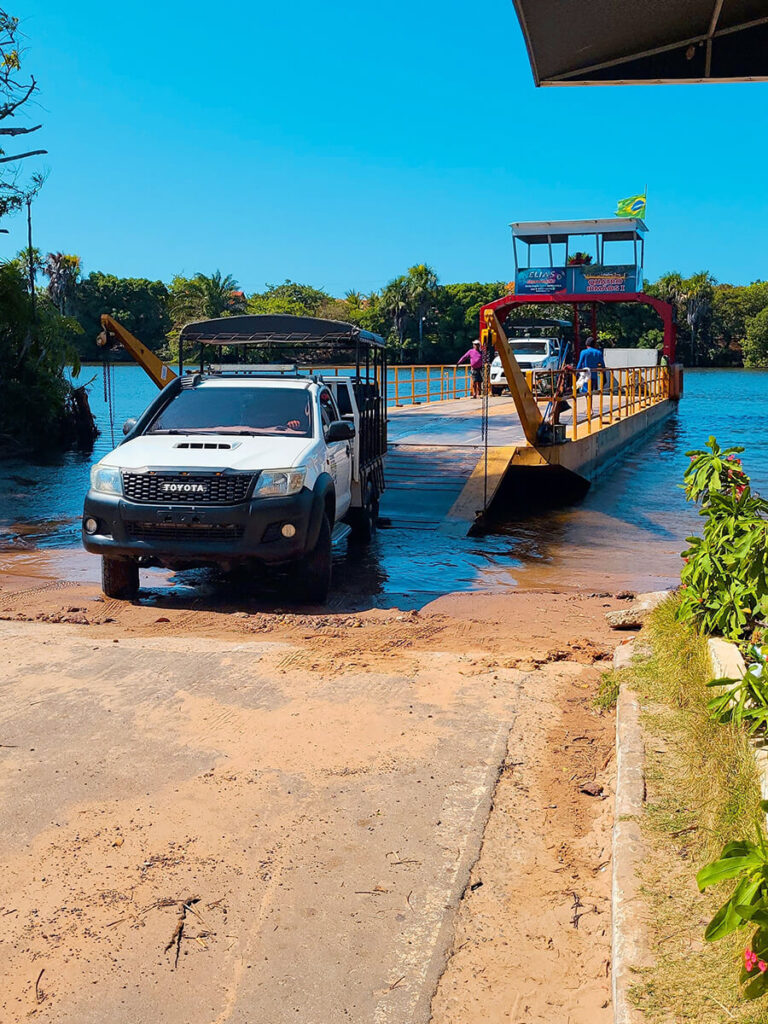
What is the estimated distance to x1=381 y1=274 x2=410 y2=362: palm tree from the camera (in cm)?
10644

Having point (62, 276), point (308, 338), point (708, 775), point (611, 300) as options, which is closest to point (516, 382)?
point (308, 338)

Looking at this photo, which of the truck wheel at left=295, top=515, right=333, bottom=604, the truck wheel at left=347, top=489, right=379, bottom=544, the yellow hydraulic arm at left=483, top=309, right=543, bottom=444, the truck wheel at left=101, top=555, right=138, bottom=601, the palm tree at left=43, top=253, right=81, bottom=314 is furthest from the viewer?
the palm tree at left=43, top=253, right=81, bottom=314

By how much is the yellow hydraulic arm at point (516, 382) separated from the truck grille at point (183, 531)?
21.0 feet

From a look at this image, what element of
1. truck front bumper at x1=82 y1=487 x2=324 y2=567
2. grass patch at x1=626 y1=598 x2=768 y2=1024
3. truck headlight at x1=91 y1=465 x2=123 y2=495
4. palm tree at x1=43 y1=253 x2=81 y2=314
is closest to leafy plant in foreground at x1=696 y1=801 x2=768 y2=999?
grass patch at x1=626 y1=598 x2=768 y2=1024

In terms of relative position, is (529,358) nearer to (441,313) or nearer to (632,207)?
(632,207)

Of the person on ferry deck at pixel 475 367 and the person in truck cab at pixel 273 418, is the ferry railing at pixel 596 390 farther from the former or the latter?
the person in truck cab at pixel 273 418

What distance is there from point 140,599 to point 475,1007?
695 centimetres

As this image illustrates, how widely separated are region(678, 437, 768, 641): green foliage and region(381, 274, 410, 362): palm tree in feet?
332

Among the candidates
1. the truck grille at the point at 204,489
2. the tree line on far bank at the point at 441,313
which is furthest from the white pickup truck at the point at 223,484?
the tree line on far bank at the point at 441,313

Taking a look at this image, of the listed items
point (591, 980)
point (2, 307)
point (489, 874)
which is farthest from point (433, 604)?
point (2, 307)

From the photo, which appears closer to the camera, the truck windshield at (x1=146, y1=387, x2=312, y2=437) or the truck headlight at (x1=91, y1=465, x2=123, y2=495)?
the truck headlight at (x1=91, y1=465, x2=123, y2=495)

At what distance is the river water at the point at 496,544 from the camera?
37.0ft

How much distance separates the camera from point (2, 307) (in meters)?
25.5

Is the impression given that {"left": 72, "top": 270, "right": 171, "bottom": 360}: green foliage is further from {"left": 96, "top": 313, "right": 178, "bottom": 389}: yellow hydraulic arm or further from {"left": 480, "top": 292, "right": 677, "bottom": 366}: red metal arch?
{"left": 96, "top": 313, "right": 178, "bottom": 389}: yellow hydraulic arm
